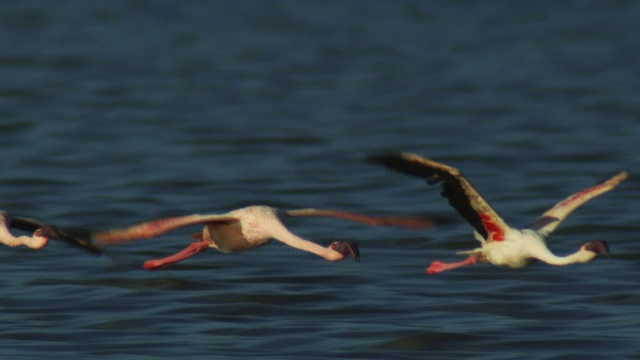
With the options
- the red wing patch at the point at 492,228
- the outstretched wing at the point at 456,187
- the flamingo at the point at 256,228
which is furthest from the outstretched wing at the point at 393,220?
the red wing patch at the point at 492,228

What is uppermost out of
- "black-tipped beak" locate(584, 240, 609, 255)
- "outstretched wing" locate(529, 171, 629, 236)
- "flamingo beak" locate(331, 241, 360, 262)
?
"outstretched wing" locate(529, 171, 629, 236)

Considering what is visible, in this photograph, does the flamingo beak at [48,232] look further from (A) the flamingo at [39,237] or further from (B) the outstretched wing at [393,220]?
(B) the outstretched wing at [393,220]

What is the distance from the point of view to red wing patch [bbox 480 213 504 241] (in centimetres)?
1445

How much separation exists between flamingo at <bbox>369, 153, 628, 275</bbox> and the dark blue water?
1.49 ft

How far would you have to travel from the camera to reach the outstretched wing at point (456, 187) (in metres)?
13.5

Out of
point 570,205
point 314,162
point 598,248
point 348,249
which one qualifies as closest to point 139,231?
point 348,249

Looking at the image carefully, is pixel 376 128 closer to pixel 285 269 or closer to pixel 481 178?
pixel 481 178

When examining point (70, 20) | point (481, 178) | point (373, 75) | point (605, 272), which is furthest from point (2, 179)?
point (70, 20)

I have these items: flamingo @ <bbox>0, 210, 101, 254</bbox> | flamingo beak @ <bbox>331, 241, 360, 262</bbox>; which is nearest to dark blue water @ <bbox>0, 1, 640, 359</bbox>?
flamingo @ <bbox>0, 210, 101, 254</bbox>

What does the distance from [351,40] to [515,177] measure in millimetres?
18820

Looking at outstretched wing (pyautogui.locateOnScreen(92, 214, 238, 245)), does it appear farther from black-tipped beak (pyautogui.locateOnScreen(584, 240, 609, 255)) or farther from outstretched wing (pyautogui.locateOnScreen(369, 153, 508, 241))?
black-tipped beak (pyautogui.locateOnScreen(584, 240, 609, 255))

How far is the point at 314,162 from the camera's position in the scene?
81.0ft

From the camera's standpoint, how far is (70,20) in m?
46.1

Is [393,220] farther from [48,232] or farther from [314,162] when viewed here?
[314,162]
